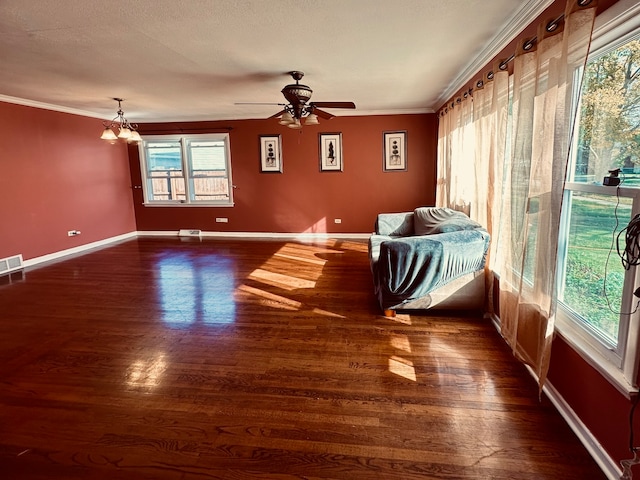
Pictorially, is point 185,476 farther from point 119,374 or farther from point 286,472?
point 119,374

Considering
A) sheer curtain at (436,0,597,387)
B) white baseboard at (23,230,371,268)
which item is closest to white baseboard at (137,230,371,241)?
white baseboard at (23,230,371,268)

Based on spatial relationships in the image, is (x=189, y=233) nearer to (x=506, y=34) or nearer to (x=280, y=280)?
(x=280, y=280)

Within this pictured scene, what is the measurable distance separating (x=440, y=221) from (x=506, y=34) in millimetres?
1909

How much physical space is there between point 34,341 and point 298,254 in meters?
3.57

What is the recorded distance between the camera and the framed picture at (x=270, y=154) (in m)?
7.08

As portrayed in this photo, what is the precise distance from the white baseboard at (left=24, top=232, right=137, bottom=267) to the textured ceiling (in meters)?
2.33

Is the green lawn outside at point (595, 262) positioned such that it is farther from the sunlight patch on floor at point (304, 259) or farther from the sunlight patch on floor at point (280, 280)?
the sunlight patch on floor at point (304, 259)

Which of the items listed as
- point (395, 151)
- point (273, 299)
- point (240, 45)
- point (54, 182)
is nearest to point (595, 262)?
point (273, 299)

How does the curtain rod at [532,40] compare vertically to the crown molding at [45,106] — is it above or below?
below

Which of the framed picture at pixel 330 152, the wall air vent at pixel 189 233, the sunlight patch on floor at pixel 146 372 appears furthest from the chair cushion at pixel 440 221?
the wall air vent at pixel 189 233

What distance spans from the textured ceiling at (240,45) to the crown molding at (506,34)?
1cm

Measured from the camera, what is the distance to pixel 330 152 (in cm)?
692

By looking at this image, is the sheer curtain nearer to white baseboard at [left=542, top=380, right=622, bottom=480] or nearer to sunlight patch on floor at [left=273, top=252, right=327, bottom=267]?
white baseboard at [left=542, top=380, right=622, bottom=480]

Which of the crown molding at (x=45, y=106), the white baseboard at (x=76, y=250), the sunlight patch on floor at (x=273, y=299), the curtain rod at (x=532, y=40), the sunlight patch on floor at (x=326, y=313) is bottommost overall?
the sunlight patch on floor at (x=326, y=313)
